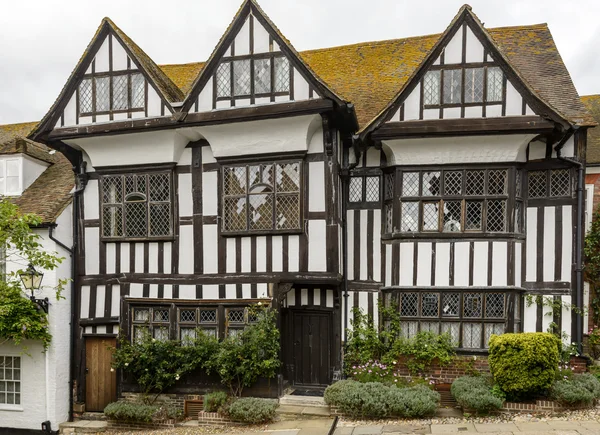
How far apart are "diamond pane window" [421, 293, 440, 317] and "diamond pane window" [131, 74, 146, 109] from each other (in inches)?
306

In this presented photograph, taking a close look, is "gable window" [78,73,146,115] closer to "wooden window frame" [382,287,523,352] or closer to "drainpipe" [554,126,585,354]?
"wooden window frame" [382,287,523,352]

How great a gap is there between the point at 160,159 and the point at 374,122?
4988 mm

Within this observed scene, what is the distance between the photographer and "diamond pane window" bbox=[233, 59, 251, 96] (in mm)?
11328

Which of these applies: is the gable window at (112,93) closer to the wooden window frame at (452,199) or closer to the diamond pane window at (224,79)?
the diamond pane window at (224,79)

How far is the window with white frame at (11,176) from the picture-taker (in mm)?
13680

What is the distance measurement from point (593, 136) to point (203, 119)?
33.6 feet

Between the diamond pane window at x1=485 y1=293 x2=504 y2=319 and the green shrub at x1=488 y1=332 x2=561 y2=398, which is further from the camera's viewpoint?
the diamond pane window at x1=485 y1=293 x2=504 y2=319

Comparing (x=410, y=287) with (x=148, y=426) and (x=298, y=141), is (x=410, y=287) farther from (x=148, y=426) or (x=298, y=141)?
(x=148, y=426)

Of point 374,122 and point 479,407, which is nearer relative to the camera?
point 479,407

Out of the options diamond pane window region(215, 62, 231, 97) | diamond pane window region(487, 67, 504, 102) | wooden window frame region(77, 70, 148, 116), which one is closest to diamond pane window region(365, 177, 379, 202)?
diamond pane window region(487, 67, 504, 102)

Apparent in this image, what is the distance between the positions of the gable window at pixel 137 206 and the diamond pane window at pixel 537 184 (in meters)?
8.19

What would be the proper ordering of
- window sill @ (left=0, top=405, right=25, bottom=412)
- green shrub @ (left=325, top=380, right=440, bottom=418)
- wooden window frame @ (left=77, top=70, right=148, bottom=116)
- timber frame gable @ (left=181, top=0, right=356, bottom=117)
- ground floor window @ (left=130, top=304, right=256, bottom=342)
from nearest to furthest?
green shrub @ (left=325, top=380, right=440, bottom=418)
timber frame gable @ (left=181, top=0, right=356, bottom=117)
ground floor window @ (left=130, top=304, right=256, bottom=342)
wooden window frame @ (left=77, top=70, right=148, bottom=116)
window sill @ (left=0, top=405, right=25, bottom=412)

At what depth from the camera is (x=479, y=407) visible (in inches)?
385

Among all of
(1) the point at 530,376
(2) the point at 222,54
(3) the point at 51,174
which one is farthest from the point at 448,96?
(3) the point at 51,174
